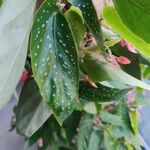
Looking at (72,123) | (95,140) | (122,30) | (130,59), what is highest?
(122,30)

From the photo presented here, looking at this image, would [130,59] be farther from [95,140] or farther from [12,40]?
[95,140]

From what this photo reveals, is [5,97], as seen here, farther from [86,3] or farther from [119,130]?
[119,130]

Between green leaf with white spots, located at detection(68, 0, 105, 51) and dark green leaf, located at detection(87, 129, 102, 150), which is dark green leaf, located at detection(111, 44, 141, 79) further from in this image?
dark green leaf, located at detection(87, 129, 102, 150)

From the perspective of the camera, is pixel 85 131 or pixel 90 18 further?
pixel 85 131

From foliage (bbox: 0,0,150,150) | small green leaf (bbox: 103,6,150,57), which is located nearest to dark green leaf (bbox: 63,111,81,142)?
foliage (bbox: 0,0,150,150)

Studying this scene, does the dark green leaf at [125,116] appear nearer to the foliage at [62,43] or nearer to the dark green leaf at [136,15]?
the foliage at [62,43]

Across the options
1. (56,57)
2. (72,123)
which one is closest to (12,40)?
(56,57)

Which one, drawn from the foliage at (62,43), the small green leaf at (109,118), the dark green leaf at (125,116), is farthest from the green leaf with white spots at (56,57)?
the small green leaf at (109,118)
